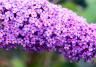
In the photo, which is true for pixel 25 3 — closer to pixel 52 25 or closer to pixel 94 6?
pixel 52 25

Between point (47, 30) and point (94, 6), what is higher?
point (94, 6)

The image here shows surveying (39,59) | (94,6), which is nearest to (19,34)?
(39,59)

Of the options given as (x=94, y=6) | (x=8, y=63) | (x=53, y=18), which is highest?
(x=94, y=6)

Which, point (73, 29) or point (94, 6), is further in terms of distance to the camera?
point (94, 6)

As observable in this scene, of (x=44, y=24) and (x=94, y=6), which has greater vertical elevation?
(x=94, y=6)

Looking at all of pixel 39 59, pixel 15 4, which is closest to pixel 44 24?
pixel 15 4

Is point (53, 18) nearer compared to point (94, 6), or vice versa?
point (53, 18)

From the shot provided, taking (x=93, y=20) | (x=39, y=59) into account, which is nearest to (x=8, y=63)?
(x=39, y=59)

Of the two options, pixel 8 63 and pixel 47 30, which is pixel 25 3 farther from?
pixel 8 63
